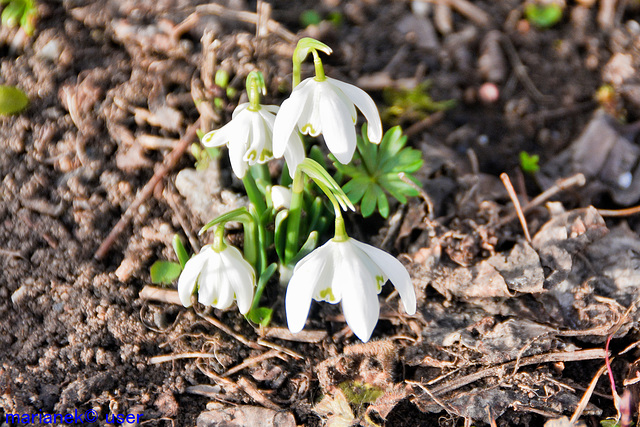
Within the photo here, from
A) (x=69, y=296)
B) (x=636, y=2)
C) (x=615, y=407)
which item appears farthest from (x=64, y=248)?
(x=636, y=2)

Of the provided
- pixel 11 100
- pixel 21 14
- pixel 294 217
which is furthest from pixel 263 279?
pixel 21 14

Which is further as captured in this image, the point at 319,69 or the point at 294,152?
the point at 294,152

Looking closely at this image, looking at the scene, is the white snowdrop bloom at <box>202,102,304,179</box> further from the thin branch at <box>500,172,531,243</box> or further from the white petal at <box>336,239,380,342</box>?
the thin branch at <box>500,172,531,243</box>

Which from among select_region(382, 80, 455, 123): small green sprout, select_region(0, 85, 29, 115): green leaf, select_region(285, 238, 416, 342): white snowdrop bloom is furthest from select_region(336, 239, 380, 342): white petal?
select_region(0, 85, 29, 115): green leaf

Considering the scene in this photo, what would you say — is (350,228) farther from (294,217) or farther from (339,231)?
(339,231)

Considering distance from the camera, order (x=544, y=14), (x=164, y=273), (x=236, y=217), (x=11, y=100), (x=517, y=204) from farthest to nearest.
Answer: (x=544, y=14), (x=11, y=100), (x=517, y=204), (x=164, y=273), (x=236, y=217)
